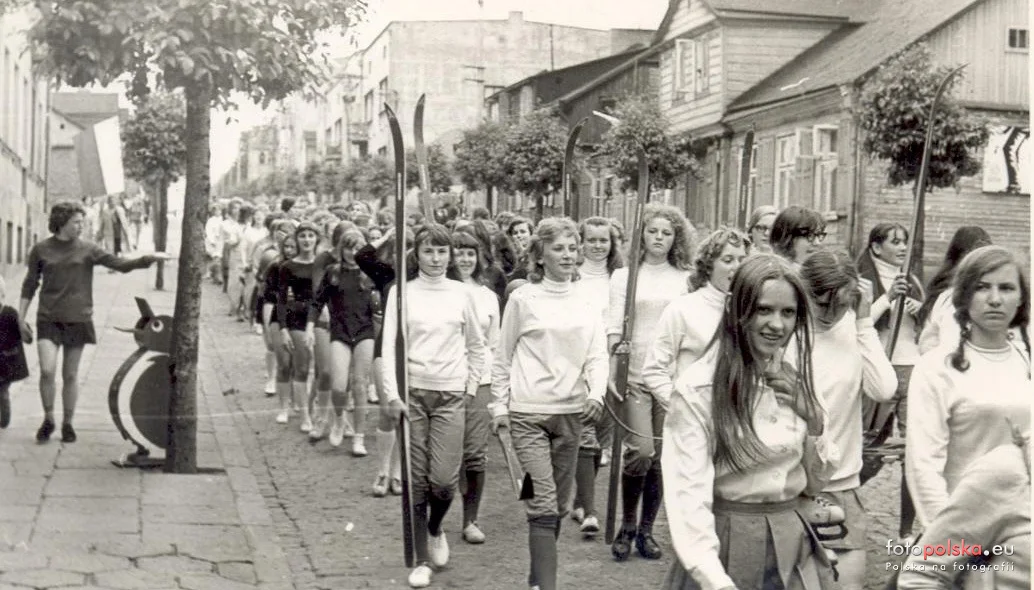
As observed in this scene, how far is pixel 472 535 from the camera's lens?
7.40 metres

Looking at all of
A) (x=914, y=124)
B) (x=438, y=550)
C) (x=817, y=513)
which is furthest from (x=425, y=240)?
(x=914, y=124)

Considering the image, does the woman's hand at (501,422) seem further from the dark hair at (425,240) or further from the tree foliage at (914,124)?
the tree foliage at (914,124)

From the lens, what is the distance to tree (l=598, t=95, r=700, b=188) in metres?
23.6

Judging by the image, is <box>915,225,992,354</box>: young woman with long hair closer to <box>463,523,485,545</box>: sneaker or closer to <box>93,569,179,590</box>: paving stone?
Answer: <box>463,523,485,545</box>: sneaker

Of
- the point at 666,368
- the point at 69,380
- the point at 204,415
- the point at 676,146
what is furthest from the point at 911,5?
the point at 666,368

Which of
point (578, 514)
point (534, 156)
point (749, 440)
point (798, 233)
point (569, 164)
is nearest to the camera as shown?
point (749, 440)

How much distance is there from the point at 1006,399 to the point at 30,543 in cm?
481

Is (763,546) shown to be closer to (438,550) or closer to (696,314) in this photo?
(696,314)

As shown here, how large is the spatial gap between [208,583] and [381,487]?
2436mm

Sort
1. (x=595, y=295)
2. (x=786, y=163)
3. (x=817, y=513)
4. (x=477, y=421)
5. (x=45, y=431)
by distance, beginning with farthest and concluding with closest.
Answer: (x=786, y=163)
(x=45, y=431)
(x=595, y=295)
(x=477, y=421)
(x=817, y=513)

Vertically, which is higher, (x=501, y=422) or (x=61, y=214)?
(x=61, y=214)

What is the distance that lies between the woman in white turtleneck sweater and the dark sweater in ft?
15.7

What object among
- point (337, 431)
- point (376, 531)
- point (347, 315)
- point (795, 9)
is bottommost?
point (376, 531)

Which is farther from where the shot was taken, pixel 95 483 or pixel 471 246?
pixel 95 483
